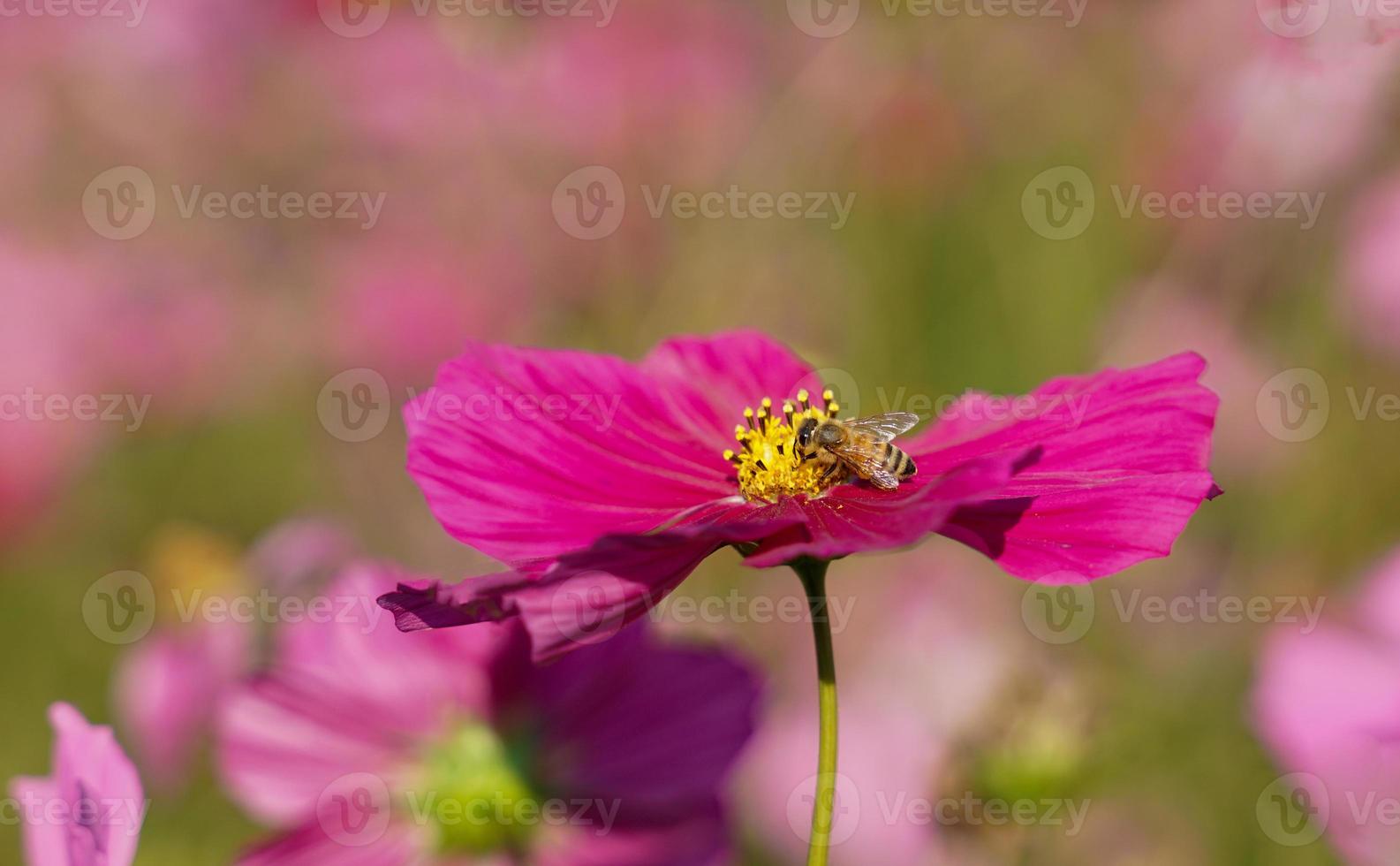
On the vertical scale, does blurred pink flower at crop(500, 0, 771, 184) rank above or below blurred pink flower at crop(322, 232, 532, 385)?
above

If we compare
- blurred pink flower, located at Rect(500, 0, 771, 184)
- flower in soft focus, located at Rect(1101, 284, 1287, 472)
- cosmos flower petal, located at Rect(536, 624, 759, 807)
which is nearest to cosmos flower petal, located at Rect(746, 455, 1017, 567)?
cosmos flower petal, located at Rect(536, 624, 759, 807)

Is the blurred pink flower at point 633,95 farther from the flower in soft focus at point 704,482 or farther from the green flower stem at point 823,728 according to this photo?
the green flower stem at point 823,728

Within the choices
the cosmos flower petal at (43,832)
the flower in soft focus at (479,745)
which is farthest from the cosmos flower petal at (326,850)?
the cosmos flower petal at (43,832)

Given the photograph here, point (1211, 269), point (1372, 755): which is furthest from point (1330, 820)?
point (1211, 269)

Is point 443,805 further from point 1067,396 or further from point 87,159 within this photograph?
point 87,159

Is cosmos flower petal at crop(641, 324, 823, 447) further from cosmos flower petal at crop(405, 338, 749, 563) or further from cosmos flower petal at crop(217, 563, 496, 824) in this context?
cosmos flower petal at crop(217, 563, 496, 824)

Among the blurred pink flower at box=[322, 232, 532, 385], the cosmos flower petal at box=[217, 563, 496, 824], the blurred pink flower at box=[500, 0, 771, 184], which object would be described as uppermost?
the blurred pink flower at box=[500, 0, 771, 184]
